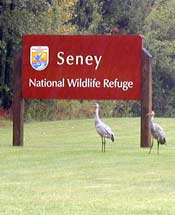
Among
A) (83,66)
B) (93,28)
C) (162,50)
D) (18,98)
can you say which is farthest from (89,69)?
(162,50)

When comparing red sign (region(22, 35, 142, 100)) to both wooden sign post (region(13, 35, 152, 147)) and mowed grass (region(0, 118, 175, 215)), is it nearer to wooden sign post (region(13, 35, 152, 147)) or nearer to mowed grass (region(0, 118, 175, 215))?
wooden sign post (region(13, 35, 152, 147))

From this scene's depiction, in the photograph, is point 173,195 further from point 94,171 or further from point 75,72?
point 75,72

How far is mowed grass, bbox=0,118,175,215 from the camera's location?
14.0m

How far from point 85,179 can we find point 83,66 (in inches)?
327

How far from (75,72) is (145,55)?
1.96 m

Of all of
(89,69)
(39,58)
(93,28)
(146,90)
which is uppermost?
(93,28)

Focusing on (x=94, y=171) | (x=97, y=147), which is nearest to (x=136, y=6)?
(x=97, y=147)

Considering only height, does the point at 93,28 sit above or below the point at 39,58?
above

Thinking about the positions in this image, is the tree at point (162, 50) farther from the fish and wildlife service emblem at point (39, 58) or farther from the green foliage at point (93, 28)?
the fish and wildlife service emblem at point (39, 58)

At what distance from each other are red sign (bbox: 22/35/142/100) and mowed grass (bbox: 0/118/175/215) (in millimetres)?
1569

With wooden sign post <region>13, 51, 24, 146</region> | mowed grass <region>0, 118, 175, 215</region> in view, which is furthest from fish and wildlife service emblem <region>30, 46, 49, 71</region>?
mowed grass <region>0, 118, 175, 215</region>

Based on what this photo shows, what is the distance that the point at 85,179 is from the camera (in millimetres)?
17891

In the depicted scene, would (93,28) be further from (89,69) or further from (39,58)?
(89,69)

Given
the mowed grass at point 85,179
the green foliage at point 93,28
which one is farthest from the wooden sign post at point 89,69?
the green foliage at point 93,28
